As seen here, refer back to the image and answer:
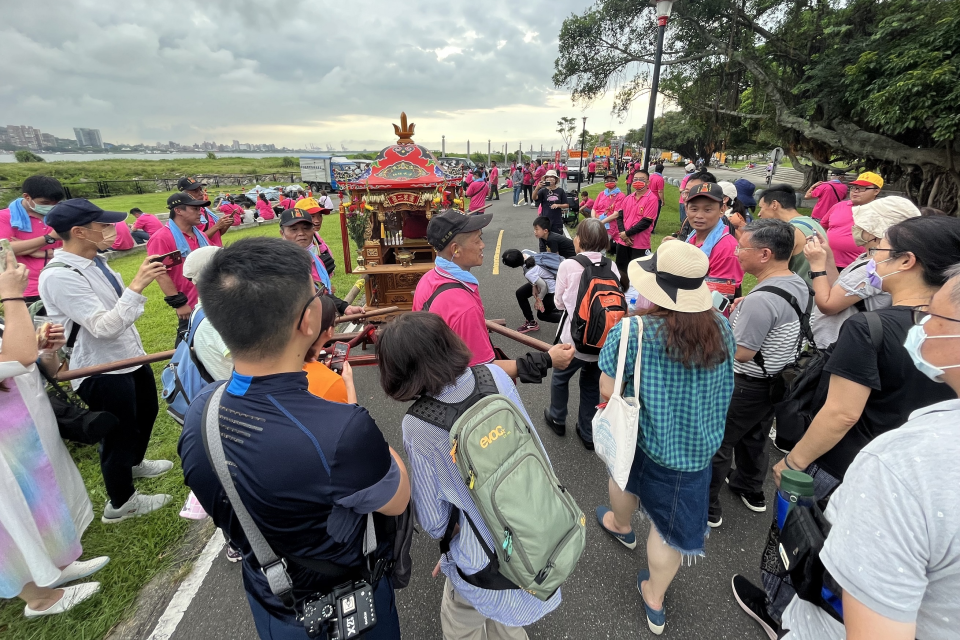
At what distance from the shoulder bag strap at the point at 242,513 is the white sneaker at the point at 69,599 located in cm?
212

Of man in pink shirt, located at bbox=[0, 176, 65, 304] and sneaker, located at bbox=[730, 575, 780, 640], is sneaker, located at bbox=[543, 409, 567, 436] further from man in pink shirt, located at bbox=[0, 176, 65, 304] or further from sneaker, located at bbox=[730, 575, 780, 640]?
man in pink shirt, located at bbox=[0, 176, 65, 304]

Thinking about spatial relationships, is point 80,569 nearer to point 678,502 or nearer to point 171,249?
point 171,249

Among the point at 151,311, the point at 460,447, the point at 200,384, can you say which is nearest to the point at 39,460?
the point at 200,384

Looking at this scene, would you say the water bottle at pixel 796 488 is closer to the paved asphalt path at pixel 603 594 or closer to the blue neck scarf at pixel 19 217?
the paved asphalt path at pixel 603 594

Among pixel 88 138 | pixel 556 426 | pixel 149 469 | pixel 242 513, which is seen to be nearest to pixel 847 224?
pixel 556 426

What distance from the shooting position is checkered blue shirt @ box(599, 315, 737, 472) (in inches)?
73.7

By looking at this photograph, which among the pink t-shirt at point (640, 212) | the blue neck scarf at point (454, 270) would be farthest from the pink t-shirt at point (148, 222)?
the pink t-shirt at point (640, 212)

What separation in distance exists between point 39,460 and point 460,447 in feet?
7.97

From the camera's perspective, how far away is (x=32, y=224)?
179 inches

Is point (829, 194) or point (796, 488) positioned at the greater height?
point (829, 194)

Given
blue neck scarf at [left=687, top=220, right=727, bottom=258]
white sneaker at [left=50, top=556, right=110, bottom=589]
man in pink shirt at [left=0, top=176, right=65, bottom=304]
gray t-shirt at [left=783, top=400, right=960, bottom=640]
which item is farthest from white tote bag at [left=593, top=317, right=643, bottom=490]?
man in pink shirt at [left=0, top=176, right=65, bottom=304]

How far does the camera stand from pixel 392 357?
1.53 metres

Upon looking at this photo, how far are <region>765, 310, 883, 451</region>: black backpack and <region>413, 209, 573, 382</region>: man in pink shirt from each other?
50.8 inches

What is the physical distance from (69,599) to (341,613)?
230cm
